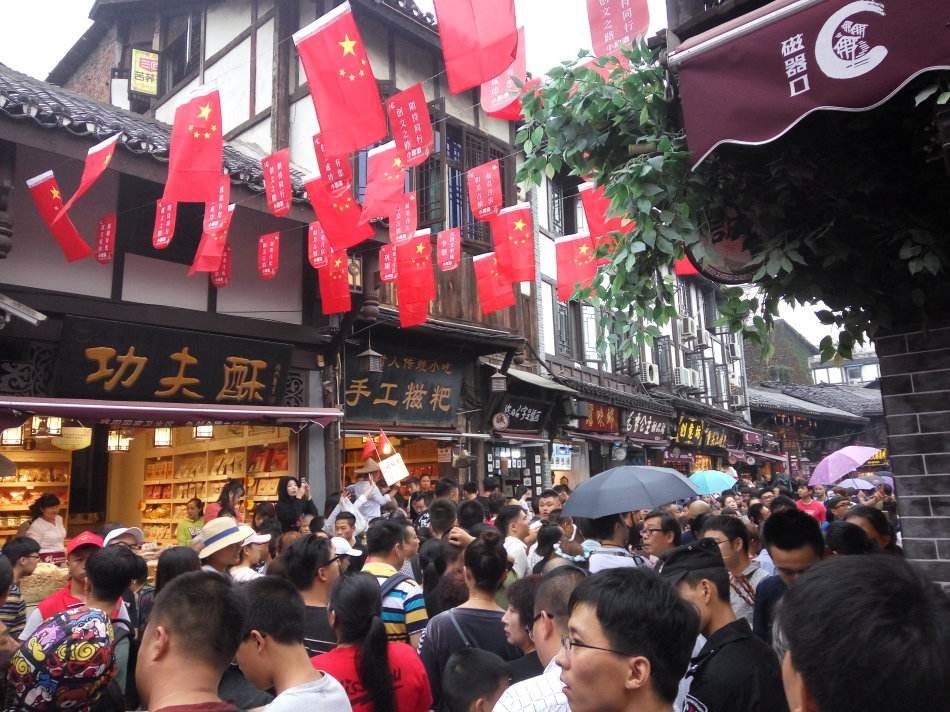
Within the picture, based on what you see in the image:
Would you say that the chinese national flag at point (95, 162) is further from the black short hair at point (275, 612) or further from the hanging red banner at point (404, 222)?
the black short hair at point (275, 612)

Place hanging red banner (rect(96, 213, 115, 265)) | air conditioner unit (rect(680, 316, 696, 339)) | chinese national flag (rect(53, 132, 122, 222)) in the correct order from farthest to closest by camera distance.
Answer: air conditioner unit (rect(680, 316, 696, 339)) < hanging red banner (rect(96, 213, 115, 265)) < chinese national flag (rect(53, 132, 122, 222))

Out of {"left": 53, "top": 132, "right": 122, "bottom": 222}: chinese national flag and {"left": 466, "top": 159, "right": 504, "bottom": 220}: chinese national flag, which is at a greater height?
{"left": 466, "top": 159, "right": 504, "bottom": 220}: chinese national flag

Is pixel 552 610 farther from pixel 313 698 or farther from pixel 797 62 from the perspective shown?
pixel 797 62

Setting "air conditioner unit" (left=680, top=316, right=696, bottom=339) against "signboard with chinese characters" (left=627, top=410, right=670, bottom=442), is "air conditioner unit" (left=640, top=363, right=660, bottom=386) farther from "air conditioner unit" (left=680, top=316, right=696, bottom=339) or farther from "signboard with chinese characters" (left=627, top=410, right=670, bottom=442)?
"air conditioner unit" (left=680, top=316, right=696, bottom=339)

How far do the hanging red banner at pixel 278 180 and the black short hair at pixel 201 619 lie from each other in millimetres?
7270

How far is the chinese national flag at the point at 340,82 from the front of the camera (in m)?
7.00

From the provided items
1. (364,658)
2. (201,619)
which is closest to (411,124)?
(364,658)

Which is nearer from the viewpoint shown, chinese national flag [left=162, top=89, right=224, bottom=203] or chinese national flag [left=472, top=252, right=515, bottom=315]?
chinese national flag [left=162, top=89, right=224, bottom=203]

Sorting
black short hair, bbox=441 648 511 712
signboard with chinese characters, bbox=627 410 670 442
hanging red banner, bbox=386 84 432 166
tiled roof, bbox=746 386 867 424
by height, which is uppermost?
hanging red banner, bbox=386 84 432 166

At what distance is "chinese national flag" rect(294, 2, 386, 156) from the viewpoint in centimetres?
700

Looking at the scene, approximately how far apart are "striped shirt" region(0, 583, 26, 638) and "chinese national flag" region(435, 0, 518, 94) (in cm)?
528

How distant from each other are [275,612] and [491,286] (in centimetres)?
1012

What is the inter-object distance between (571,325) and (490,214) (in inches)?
393

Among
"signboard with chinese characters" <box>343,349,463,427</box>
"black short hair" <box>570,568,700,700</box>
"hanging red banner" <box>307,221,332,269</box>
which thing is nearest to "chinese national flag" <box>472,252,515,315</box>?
"signboard with chinese characters" <box>343,349,463,427</box>
